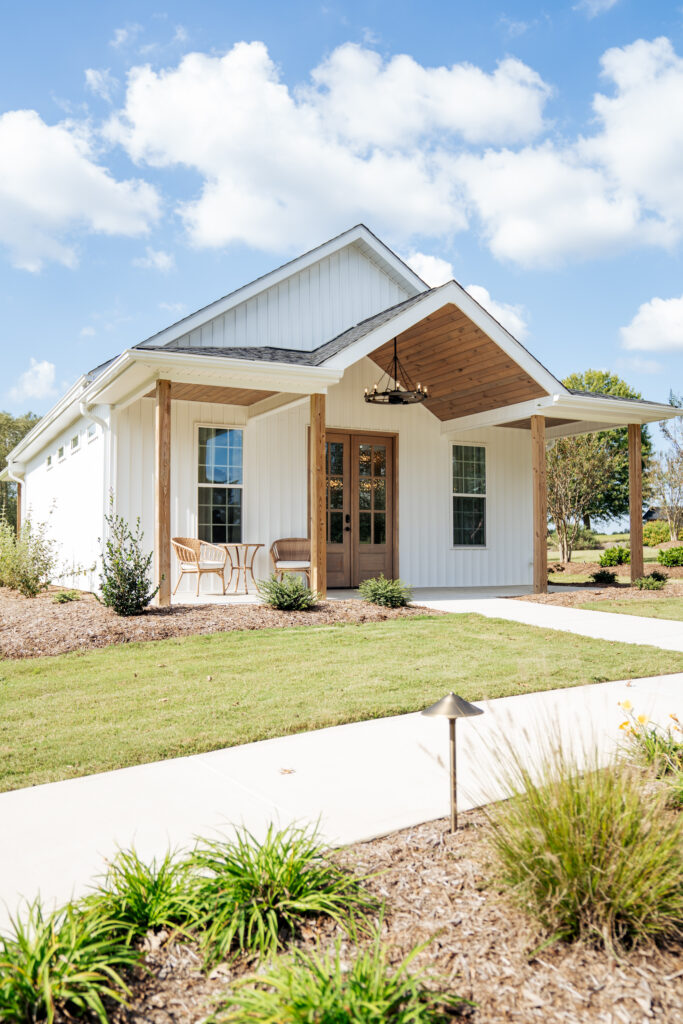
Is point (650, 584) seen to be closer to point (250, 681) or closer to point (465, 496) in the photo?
point (465, 496)

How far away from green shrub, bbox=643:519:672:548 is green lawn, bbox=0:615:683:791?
1728cm

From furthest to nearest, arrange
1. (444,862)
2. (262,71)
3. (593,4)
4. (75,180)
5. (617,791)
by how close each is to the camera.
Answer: (75,180)
(262,71)
(593,4)
(444,862)
(617,791)

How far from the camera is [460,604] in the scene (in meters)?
9.98

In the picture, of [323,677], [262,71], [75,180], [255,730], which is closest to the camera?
[255,730]

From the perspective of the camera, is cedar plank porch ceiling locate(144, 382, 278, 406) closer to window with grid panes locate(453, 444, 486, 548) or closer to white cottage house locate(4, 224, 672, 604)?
white cottage house locate(4, 224, 672, 604)

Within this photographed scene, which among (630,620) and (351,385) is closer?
(630,620)

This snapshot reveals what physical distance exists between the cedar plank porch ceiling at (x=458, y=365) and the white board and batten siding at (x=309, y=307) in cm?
103

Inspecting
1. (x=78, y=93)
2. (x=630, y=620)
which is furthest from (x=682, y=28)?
(x=78, y=93)

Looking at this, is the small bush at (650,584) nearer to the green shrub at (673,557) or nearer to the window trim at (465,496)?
the window trim at (465,496)

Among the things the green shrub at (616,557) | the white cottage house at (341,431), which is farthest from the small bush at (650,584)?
the green shrub at (616,557)

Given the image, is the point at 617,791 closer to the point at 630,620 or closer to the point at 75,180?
the point at 630,620

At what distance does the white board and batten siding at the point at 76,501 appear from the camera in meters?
11.2

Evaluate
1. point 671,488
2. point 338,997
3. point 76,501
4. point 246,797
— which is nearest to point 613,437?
point 671,488

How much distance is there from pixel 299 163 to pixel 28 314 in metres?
33.3
